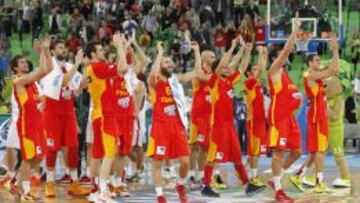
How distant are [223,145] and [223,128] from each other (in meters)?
0.25

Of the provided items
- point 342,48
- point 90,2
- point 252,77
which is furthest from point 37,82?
point 90,2

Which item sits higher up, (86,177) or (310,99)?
(310,99)

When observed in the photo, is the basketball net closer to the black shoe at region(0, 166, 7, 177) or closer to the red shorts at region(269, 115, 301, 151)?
the black shoe at region(0, 166, 7, 177)

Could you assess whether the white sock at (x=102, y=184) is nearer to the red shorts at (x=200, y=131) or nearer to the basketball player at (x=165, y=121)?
the basketball player at (x=165, y=121)

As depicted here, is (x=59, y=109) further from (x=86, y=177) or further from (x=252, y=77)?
(x=252, y=77)

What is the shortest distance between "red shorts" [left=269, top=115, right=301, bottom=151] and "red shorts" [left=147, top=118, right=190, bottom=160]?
1.50 metres

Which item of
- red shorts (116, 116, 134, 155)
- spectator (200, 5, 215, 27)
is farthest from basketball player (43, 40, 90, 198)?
spectator (200, 5, 215, 27)

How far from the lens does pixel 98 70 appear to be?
47.9 feet

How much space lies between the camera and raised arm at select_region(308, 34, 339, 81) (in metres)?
15.1

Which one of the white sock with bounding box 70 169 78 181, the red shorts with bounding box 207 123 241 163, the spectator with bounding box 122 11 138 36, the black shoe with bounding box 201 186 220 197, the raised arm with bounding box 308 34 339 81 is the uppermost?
Result: the spectator with bounding box 122 11 138 36

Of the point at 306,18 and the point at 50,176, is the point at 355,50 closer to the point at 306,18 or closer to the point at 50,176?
the point at 306,18

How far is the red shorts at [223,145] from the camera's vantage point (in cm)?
1523

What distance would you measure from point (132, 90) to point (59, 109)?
1.10 m

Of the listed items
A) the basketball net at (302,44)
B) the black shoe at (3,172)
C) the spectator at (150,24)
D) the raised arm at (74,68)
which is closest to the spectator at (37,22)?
the spectator at (150,24)
